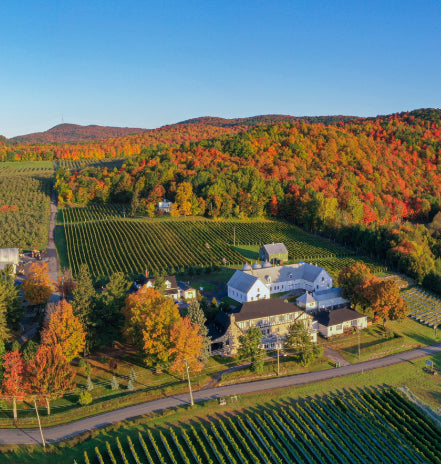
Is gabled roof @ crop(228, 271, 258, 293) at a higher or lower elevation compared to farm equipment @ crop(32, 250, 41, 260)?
lower

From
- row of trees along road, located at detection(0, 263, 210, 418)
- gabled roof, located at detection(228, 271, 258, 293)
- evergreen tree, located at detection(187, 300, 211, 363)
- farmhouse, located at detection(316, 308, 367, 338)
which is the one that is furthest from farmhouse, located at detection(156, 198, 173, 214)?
evergreen tree, located at detection(187, 300, 211, 363)

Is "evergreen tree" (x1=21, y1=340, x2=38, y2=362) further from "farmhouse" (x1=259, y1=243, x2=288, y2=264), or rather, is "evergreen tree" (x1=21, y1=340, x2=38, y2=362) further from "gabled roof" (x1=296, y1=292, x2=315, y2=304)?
"farmhouse" (x1=259, y1=243, x2=288, y2=264)

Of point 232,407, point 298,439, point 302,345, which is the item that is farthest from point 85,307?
point 298,439

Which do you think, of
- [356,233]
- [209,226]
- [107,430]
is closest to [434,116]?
[356,233]

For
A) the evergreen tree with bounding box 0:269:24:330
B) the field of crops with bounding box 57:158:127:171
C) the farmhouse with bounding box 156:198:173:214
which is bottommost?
the evergreen tree with bounding box 0:269:24:330

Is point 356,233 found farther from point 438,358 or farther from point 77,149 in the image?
point 77,149

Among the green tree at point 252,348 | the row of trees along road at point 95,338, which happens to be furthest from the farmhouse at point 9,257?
the green tree at point 252,348
